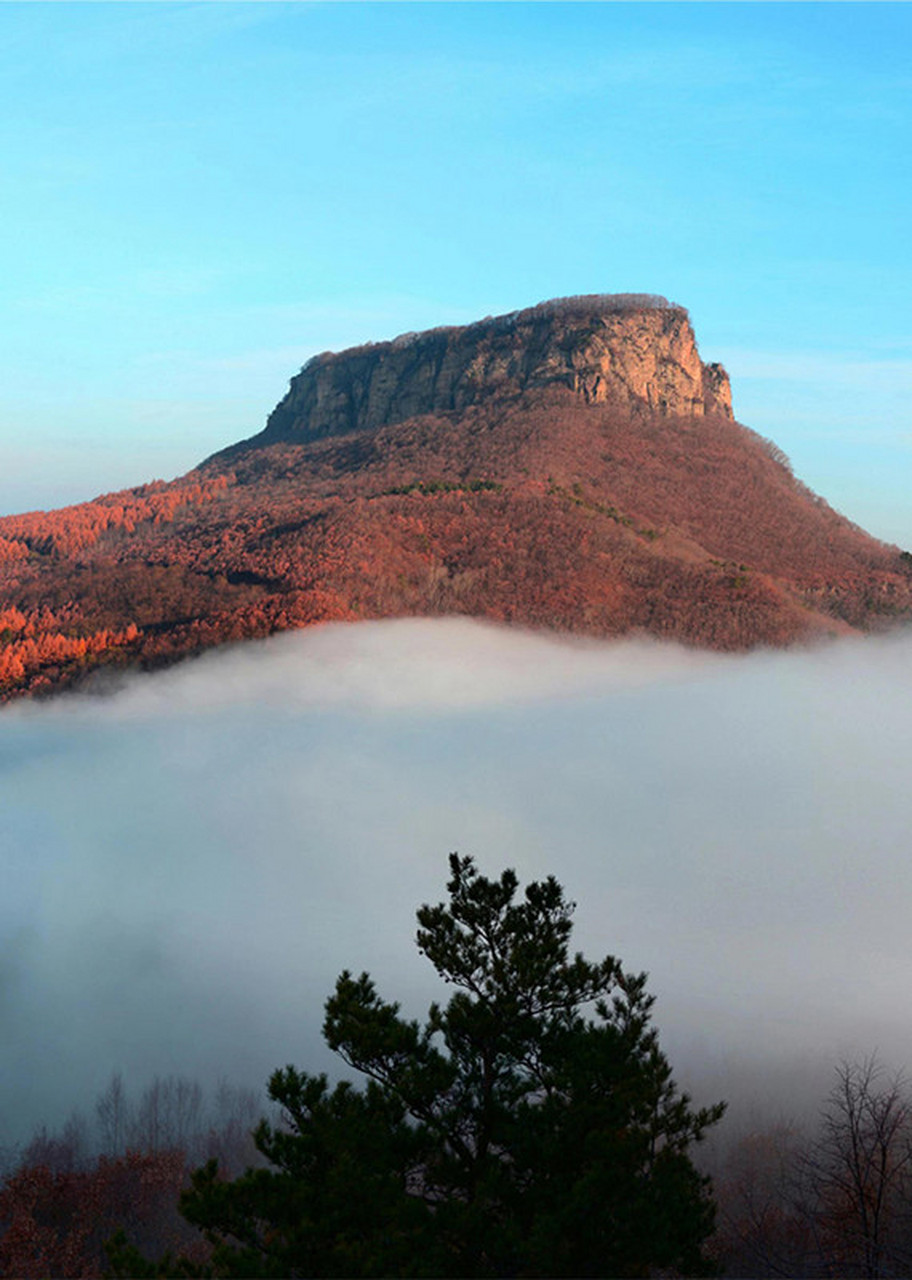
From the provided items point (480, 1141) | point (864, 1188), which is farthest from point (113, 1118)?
point (480, 1141)

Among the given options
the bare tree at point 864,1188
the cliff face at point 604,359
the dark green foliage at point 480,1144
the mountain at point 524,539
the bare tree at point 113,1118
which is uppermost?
the cliff face at point 604,359

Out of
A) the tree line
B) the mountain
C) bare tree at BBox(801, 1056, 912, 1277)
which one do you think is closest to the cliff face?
the mountain

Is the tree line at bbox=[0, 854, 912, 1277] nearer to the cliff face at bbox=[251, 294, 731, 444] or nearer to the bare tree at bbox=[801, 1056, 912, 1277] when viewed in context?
the bare tree at bbox=[801, 1056, 912, 1277]

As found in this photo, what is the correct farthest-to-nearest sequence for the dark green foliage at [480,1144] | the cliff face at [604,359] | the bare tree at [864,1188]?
the cliff face at [604,359] < the bare tree at [864,1188] < the dark green foliage at [480,1144]

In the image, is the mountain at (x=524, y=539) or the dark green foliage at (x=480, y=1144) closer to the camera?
the dark green foliage at (x=480, y=1144)

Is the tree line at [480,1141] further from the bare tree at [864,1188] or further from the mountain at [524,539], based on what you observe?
the mountain at [524,539]

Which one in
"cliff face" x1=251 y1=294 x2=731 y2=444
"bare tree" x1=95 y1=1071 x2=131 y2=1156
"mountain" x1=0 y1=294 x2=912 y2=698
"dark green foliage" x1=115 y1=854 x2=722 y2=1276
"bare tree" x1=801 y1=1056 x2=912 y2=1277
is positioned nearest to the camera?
"dark green foliage" x1=115 y1=854 x2=722 y2=1276

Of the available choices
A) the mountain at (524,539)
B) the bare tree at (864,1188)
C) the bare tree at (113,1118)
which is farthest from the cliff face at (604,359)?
the bare tree at (864,1188)

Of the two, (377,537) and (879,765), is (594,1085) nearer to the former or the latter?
(377,537)
